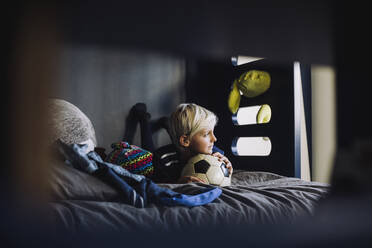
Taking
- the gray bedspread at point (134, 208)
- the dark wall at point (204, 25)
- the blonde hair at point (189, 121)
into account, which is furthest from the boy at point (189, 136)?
the dark wall at point (204, 25)

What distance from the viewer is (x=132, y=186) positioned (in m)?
0.87

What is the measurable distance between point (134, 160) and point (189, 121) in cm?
27

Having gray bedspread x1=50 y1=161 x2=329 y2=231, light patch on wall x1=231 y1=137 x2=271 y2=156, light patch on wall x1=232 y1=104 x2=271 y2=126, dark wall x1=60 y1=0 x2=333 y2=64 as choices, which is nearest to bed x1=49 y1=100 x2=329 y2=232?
gray bedspread x1=50 y1=161 x2=329 y2=231

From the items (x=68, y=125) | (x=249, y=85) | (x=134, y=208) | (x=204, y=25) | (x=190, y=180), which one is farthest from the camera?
(x=249, y=85)

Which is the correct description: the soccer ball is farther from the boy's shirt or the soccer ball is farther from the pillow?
the pillow

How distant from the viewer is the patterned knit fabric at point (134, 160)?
1443 millimetres

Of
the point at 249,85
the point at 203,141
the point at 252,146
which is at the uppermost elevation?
the point at 249,85

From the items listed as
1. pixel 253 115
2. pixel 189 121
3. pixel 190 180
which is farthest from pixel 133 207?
pixel 253 115

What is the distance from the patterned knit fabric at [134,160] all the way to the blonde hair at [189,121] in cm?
15

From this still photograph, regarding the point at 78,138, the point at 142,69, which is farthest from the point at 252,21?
the point at 142,69

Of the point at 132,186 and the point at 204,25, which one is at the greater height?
the point at 204,25

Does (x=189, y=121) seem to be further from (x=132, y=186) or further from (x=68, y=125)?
(x=132, y=186)

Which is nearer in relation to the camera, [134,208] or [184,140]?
[134,208]

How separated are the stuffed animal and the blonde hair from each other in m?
0.41
